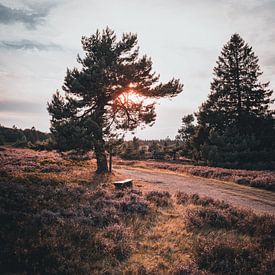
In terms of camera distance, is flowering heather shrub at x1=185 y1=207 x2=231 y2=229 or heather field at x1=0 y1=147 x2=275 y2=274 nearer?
heather field at x1=0 y1=147 x2=275 y2=274

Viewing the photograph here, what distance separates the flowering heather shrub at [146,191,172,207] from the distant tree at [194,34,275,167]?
19.7 metres

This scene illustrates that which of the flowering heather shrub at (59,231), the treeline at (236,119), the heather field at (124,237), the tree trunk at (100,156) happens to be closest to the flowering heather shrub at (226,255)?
the heather field at (124,237)

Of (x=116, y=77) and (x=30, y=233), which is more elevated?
(x=116, y=77)

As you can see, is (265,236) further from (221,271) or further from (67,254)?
(67,254)

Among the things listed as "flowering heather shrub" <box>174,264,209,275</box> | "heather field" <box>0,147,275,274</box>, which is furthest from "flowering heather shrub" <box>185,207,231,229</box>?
"flowering heather shrub" <box>174,264,209,275</box>

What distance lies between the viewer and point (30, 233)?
7637mm

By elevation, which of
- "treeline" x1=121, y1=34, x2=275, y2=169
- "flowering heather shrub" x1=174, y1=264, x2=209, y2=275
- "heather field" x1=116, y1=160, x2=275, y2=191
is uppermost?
"treeline" x1=121, y1=34, x2=275, y2=169

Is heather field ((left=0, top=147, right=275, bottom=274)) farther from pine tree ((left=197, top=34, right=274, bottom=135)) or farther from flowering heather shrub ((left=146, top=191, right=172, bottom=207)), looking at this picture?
pine tree ((left=197, top=34, right=274, bottom=135))

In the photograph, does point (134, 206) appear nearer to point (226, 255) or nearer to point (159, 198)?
point (159, 198)

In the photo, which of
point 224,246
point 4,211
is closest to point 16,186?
point 4,211

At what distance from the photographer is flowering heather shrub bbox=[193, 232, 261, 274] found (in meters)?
6.98

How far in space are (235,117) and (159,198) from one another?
26766 mm

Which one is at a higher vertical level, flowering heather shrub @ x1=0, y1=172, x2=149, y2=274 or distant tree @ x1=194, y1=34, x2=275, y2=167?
distant tree @ x1=194, y1=34, x2=275, y2=167

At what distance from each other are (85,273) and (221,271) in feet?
12.1
